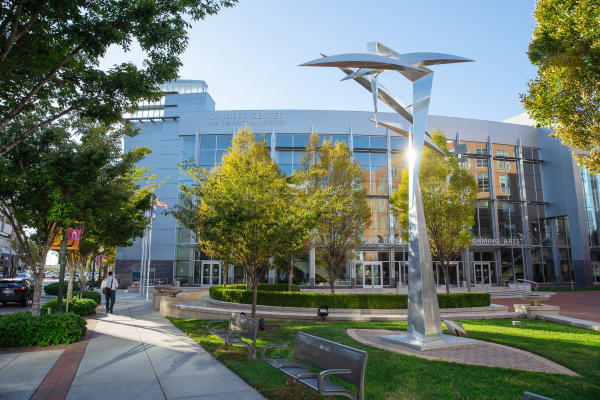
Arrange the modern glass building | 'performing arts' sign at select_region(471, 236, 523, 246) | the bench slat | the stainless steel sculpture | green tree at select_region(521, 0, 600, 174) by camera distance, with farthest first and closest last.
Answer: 'performing arts' sign at select_region(471, 236, 523, 246), the modern glass building, green tree at select_region(521, 0, 600, 174), the stainless steel sculpture, the bench slat

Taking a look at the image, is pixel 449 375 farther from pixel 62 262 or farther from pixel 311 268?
pixel 311 268

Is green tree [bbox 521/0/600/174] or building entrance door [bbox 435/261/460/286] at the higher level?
green tree [bbox 521/0/600/174]

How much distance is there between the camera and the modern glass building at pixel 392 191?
35.8 metres

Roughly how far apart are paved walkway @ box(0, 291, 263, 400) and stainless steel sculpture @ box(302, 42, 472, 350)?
4.61 meters

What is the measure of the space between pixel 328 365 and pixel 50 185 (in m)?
9.61

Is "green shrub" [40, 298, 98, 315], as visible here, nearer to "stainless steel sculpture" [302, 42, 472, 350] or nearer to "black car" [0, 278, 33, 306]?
"black car" [0, 278, 33, 306]

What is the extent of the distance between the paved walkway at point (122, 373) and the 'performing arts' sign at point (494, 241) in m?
33.0

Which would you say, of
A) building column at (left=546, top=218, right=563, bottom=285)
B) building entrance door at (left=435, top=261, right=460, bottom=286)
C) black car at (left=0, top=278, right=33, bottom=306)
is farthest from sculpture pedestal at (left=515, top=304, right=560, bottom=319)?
building column at (left=546, top=218, right=563, bottom=285)

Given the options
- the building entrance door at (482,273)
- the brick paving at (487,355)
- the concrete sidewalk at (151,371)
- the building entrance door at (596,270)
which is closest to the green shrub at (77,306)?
the concrete sidewalk at (151,371)

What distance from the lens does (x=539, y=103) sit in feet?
35.5

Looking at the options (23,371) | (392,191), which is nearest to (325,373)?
(23,371)

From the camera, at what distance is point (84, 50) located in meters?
6.44

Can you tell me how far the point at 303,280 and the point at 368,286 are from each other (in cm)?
597

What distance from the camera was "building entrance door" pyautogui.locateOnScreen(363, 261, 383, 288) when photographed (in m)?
35.1
